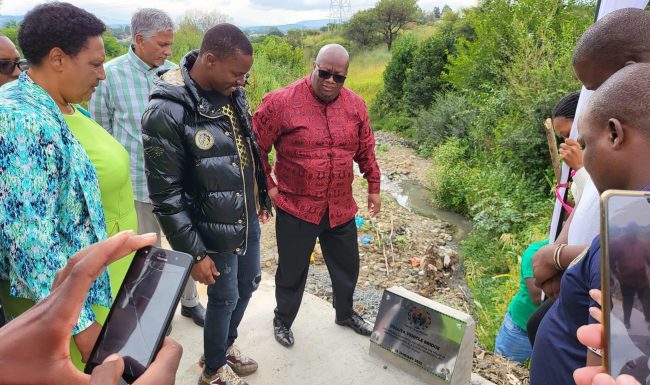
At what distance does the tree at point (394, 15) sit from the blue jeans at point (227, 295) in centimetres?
3366

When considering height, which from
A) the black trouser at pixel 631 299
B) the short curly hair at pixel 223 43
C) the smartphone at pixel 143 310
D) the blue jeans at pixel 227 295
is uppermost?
the short curly hair at pixel 223 43

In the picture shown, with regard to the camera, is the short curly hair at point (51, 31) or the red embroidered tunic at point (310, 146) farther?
the red embroidered tunic at point (310, 146)

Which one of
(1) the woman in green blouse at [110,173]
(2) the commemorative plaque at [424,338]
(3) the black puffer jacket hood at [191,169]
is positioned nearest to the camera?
(1) the woman in green blouse at [110,173]

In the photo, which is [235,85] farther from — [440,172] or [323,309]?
[440,172]

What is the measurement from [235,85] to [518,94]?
285 inches

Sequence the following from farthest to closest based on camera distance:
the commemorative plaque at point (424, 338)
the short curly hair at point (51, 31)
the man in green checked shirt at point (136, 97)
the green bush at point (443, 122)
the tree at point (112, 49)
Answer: the tree at point (112, 49) < the green bush at point (443, 122) < the man in green checked shirt at point (136, 97) < the commemorative plaque at point (424, 338) < the short curly hair at point (51, 31)

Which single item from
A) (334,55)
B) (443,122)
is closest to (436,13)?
(443,122)

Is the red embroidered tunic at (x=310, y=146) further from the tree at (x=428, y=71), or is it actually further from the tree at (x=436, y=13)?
the tree at (x=436, y=13)

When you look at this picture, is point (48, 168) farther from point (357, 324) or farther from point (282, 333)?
point (357, 324)

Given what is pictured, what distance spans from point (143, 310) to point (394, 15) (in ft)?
121

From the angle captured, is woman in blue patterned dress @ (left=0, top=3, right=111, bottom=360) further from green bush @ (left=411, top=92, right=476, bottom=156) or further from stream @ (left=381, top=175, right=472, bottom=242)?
green bush @ (left=411, top=92, right=476, bottom=156)

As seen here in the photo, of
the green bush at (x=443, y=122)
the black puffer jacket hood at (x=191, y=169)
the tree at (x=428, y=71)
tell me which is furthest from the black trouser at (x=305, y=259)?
the tree at (x=428, y=71)

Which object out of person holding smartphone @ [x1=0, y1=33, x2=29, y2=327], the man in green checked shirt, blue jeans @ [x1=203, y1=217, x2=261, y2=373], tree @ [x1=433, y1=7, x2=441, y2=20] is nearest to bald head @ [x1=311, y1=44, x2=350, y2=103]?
blue jeans @ [x1=203, y1=217, x2=261, y2=373]

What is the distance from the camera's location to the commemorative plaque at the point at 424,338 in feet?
7.86
